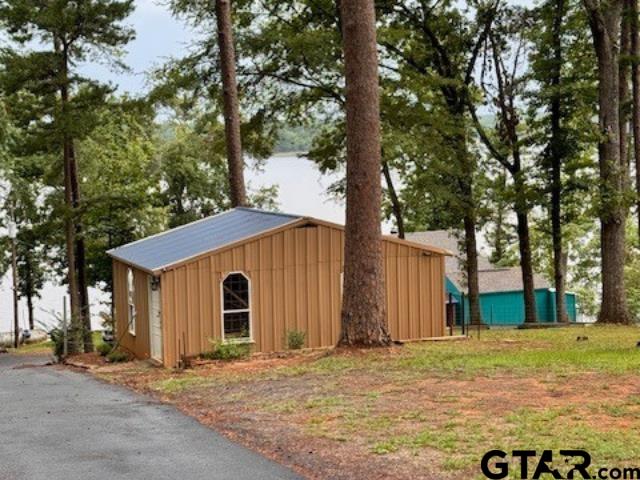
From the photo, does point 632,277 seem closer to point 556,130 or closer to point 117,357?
point 556,130

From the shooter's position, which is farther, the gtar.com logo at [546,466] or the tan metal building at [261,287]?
the tan metal building at [261,287]

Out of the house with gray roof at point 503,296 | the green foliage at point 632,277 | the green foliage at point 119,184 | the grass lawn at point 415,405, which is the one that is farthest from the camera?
the green foliage at point 632,277

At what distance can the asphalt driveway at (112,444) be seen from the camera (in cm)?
643

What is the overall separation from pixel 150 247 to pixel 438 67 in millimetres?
13057

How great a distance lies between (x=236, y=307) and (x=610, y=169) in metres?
10.7

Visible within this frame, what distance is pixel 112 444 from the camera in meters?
7.52

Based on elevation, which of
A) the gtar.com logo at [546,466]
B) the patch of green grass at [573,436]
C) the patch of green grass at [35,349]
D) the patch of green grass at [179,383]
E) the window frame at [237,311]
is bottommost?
the patch of green grass at [35,349]

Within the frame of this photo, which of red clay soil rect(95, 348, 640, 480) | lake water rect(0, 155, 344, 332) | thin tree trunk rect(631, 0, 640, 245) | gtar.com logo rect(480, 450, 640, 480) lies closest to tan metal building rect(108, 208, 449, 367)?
red clay soil rect(95, 348, 640, 480)

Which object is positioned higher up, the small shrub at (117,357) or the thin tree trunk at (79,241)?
the thin tree trunk at (79,241)

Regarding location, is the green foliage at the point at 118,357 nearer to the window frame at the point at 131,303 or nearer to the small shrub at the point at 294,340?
the window frame at the point at 131,303

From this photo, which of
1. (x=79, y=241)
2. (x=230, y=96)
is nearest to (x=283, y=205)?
(x=79, y=241)

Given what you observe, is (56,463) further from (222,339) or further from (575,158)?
(575,158)

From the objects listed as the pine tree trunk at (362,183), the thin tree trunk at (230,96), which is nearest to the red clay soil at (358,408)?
the pine tree trunk at (362,183)

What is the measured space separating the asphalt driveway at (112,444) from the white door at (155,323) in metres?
4.58
